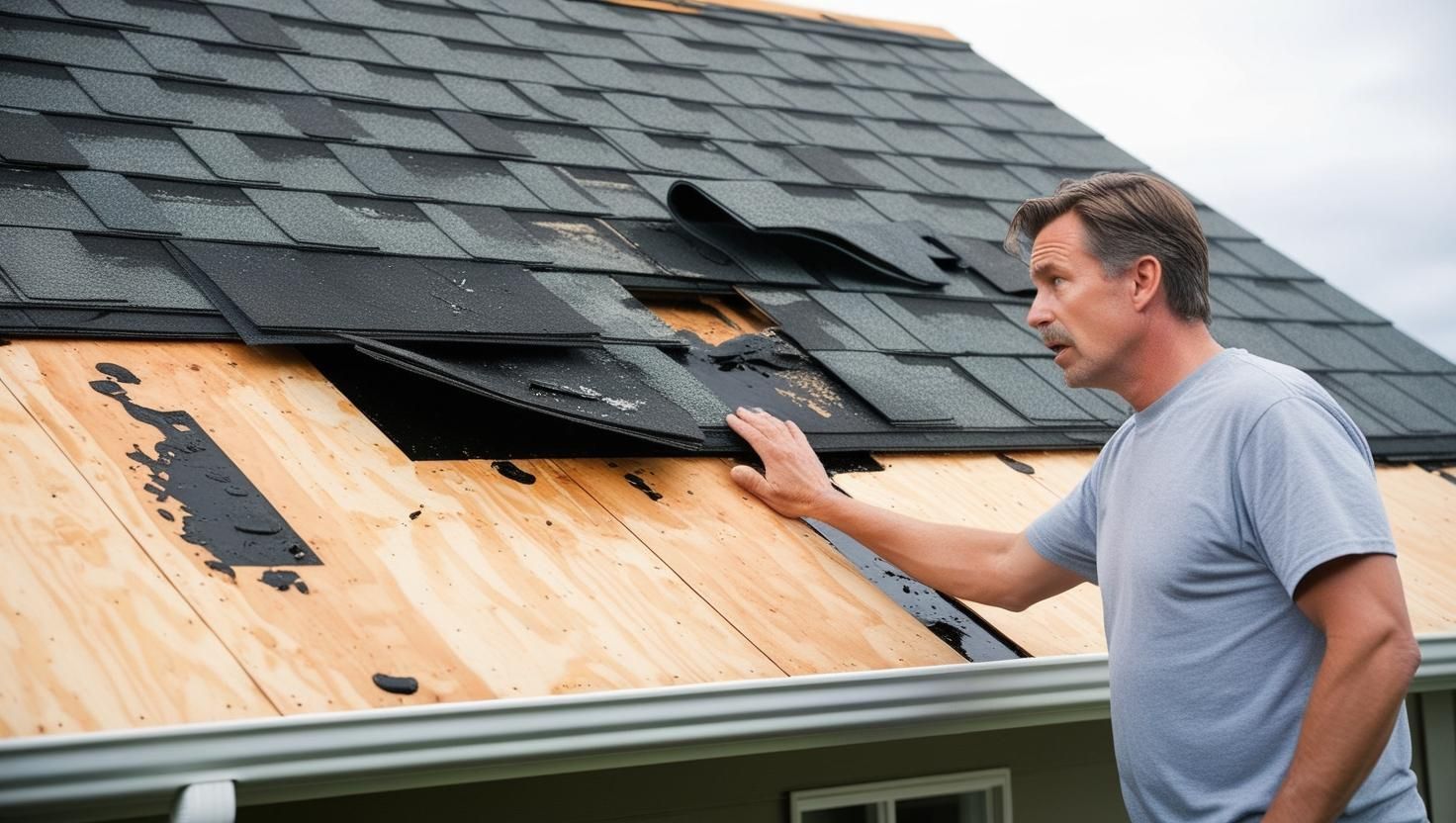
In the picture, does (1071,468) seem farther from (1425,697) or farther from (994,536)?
(1425,697)

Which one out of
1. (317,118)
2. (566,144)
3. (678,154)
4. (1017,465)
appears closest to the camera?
(1017,465)

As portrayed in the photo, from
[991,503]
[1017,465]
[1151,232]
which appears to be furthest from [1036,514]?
[1151,232]

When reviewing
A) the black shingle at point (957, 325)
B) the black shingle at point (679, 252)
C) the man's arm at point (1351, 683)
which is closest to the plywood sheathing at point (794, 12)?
the black shingle at point (679, 252)

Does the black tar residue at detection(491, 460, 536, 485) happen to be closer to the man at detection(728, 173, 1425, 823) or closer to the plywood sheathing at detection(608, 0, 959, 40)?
the man at detection(728, 173, 1425, 823)

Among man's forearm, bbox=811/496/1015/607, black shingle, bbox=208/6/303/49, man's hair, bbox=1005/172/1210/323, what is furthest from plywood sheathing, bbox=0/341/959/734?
black shingle, bbox=208/6/303/49

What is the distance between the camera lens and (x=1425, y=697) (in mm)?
4402

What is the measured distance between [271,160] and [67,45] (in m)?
0.97

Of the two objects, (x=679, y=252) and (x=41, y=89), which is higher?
(x=679, y=252)

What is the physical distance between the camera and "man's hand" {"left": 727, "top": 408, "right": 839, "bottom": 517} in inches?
119

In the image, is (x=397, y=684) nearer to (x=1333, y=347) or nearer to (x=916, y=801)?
(x=916, y=801)

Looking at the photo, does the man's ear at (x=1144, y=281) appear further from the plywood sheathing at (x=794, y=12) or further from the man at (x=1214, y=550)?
the plywood sheathing at (x=794, y=12)

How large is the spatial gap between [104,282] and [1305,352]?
450cm

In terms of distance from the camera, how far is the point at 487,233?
3.72 metres

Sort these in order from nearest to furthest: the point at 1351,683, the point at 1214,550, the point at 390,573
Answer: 1. the point at 1351,683
2. the point at 1214,550
3. the point at 390,573
